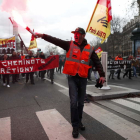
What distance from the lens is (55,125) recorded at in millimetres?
3746

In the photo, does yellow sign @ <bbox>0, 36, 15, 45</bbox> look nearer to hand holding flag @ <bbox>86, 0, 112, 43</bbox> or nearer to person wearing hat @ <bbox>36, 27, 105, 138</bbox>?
hand holding flag @ <bbox>86, 0, 112, 43</bbox>

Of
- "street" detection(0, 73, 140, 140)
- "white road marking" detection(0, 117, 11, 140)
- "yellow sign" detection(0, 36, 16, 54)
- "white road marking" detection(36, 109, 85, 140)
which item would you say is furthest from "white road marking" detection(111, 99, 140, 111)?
"yellow sign" detection(0, 36, 16, 54)

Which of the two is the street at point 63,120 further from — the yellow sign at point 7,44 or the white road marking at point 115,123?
the yellow sign at point 7,44

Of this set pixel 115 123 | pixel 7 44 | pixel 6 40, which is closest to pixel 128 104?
pixel 115 123

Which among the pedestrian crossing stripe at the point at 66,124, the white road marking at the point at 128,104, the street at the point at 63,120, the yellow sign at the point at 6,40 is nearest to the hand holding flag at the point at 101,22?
the white road marking at the point at 128,104

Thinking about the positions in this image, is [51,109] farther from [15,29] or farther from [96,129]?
[15,29]

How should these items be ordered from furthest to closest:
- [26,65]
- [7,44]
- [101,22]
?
[7,44]
[26,65]
[101,22]

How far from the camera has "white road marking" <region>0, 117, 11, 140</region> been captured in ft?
10.7

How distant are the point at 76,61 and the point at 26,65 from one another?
7.40m

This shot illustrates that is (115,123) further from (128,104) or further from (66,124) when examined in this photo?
(128,104)

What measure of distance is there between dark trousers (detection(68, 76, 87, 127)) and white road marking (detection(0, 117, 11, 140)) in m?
1.28

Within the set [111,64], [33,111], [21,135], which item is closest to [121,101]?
[33,111]

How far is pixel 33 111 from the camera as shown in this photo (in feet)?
15.6

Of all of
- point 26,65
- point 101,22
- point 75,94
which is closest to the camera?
point 75,94
